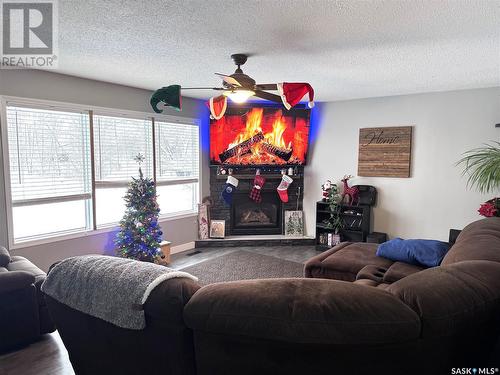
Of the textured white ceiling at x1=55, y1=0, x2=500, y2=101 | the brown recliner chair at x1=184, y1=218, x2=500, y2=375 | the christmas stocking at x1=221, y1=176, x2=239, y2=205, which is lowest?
the brown recliner chair at x1=184, y1=218, x2=500, y2=375

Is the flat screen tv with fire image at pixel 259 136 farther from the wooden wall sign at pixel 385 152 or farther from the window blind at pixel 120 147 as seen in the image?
the window blind at pixel 120 147

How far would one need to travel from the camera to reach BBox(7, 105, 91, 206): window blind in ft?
11.2

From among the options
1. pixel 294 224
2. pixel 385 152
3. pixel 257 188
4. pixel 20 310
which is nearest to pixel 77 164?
pixel 20 310

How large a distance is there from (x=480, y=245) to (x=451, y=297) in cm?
107

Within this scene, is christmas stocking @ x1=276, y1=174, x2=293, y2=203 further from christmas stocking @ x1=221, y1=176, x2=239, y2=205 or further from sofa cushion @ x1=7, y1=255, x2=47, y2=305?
sofa cushion @ x1=7, y1=255, x2=47, y2=305

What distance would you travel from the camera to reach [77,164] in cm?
394

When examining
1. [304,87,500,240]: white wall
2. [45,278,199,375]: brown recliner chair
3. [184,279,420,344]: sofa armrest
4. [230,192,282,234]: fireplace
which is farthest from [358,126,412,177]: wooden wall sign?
[45,278,199,375]: brown recliner chair

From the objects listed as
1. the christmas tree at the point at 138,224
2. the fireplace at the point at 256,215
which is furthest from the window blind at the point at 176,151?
the fireplace at the point at 256,215

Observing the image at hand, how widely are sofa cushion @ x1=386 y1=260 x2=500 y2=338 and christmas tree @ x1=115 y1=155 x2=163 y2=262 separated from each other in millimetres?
3373

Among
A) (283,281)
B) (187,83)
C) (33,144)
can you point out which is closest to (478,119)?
(187,83)

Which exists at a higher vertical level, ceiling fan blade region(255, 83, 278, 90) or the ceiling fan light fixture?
ceiling fan blade region(255, 83, 278, 90)

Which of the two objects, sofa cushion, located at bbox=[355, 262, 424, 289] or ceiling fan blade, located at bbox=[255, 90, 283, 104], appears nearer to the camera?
sofa cushion, located at bbox=[355, 262, 424, 289]

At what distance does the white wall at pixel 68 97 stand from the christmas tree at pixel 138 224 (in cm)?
44

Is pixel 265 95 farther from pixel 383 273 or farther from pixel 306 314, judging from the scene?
pixel 306 314
